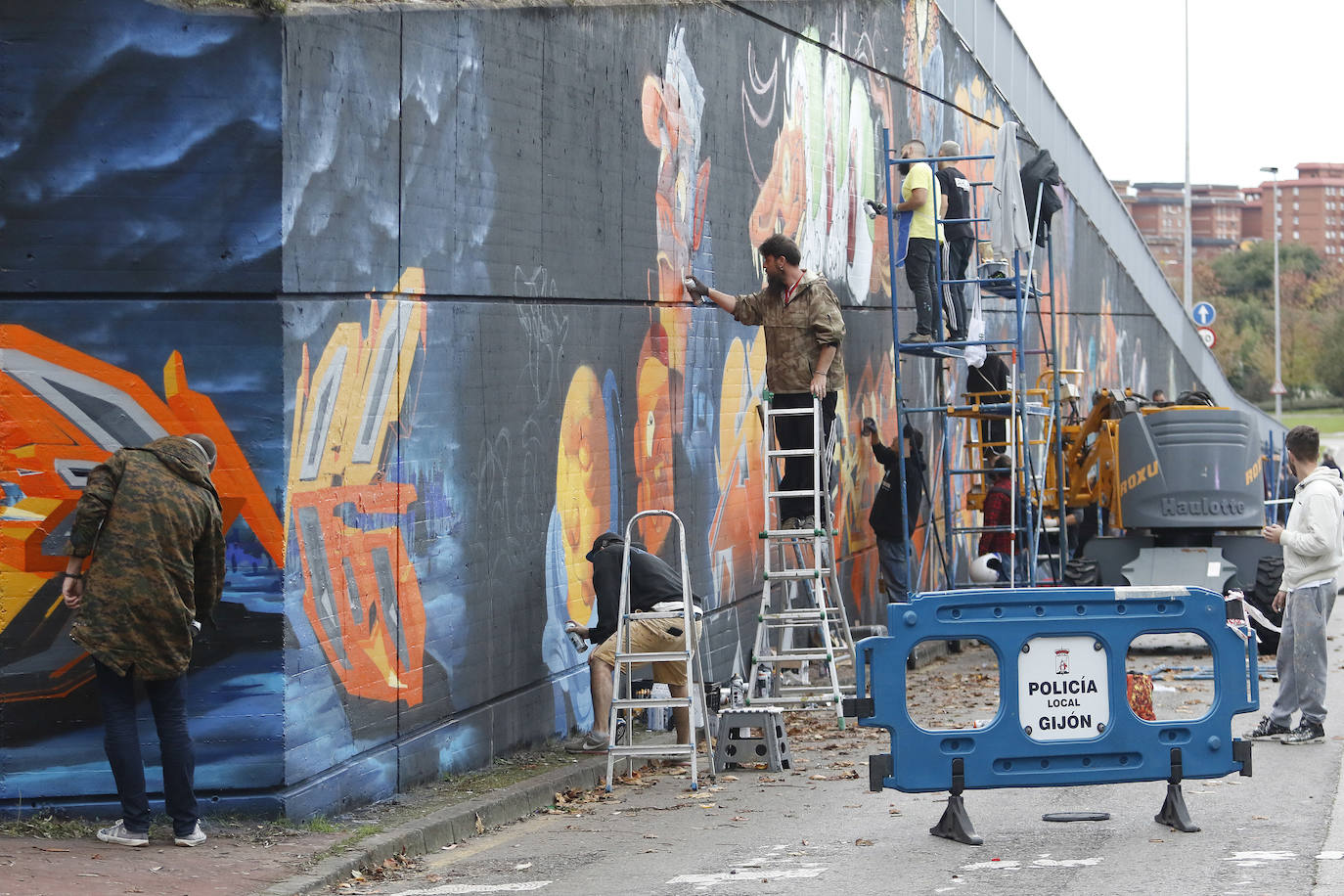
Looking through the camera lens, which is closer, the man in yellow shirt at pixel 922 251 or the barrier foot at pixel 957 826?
the barrier foot at pixel 957 826

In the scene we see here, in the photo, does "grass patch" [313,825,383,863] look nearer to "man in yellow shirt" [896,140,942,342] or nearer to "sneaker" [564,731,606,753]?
"sneaker" [564,731,606,753]

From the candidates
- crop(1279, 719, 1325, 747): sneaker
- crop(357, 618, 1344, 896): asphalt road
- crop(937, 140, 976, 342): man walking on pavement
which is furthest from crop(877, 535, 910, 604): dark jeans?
crop(357, 618, 1344, 896): asphalt road

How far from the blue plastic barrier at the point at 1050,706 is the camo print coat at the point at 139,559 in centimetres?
316

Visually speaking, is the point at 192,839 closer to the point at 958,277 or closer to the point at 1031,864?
the point at 1031,864

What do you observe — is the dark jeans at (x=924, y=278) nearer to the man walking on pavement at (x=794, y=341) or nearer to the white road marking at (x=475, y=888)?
the man walking on pavement at (x=794, y=341)

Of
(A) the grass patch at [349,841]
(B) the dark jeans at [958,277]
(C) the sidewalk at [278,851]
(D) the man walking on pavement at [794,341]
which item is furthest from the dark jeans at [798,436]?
(A) the grass patch at [349,841]

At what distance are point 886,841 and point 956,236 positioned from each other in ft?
30.4

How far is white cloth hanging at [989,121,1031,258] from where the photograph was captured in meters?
14.3

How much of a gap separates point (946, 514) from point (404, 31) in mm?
9454

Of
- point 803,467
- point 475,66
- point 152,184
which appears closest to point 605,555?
point 803,467

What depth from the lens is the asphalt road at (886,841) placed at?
733 cm

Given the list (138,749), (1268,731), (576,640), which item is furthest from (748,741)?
(138,749)

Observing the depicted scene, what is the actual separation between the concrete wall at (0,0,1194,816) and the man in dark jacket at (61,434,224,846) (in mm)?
317

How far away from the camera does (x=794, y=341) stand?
12.3 meters
